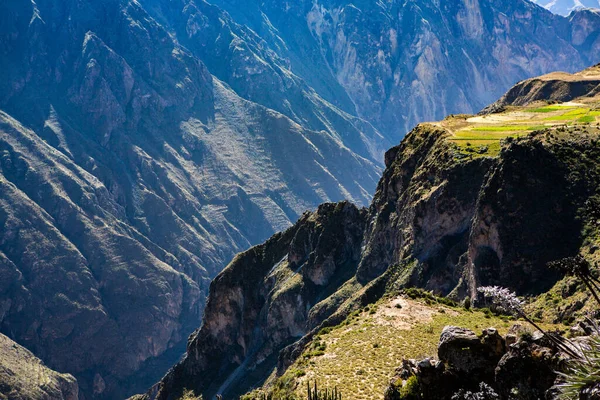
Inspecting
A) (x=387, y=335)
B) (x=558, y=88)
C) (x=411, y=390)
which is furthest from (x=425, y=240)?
(x=558, y=88)

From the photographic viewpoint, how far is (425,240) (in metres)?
95.3

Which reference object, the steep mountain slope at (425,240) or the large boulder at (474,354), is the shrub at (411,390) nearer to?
the large boulder at (474,354)

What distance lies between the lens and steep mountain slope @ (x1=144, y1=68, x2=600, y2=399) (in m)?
69.6

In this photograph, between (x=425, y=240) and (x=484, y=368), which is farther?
(x=425, y=240)

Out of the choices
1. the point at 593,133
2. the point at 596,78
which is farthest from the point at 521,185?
the point at 596,78

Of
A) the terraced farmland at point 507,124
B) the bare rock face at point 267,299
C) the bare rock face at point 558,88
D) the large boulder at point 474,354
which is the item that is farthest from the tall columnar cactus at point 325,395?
the bare rock face at point 558,88

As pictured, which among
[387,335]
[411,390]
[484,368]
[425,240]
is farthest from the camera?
[425,240]

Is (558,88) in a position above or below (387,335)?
above

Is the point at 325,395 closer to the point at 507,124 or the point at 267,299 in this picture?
the point at 507,124

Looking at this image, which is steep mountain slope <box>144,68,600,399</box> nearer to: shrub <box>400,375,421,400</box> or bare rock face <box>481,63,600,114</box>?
bare rock face <box>481,63,600,114</box>

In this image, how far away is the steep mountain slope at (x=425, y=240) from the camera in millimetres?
69625

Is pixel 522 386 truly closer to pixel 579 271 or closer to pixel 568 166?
pixel 579 271

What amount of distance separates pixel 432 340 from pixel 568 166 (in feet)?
112

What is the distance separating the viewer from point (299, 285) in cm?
13188
